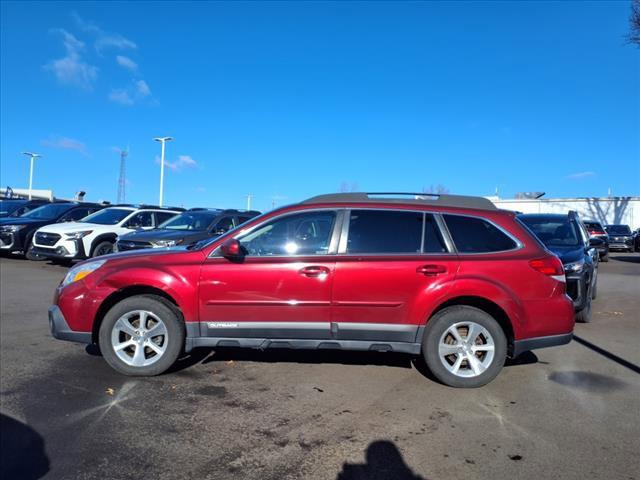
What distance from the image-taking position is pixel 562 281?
4.90 m

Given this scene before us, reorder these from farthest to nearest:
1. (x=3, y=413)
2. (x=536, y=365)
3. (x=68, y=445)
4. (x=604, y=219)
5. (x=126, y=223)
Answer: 1. (x=604, y=219)
2. (x=126, y=223)
3. (x=536, y=365)
4. (x=3, y=413)
5. (x=68, y=445)

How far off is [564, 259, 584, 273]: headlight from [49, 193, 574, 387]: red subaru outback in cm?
264

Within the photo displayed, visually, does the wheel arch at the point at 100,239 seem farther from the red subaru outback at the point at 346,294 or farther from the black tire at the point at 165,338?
Answer: the black tire at the point at 165,338

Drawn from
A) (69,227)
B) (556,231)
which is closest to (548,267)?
(556,231)

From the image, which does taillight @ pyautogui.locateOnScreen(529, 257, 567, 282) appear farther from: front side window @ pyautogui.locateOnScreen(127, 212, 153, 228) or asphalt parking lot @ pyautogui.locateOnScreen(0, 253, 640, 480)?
front side window @ pyautogui.locateOnScreen(127, 212, 153, 228)

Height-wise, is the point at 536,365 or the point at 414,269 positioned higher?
the point at 414,269

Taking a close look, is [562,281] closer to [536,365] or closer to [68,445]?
[536,365]

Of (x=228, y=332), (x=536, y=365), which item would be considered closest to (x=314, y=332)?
(x=228, y=332)

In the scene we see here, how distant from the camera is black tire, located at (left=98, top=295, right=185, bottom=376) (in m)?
4.91

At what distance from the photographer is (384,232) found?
16.4 ft

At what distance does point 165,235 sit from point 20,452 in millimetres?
7749

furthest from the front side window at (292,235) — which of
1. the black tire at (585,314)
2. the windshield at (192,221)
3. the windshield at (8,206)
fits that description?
the windshield at (8,206)

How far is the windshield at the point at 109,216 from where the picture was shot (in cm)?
1396

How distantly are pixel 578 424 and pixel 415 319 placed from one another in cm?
156
